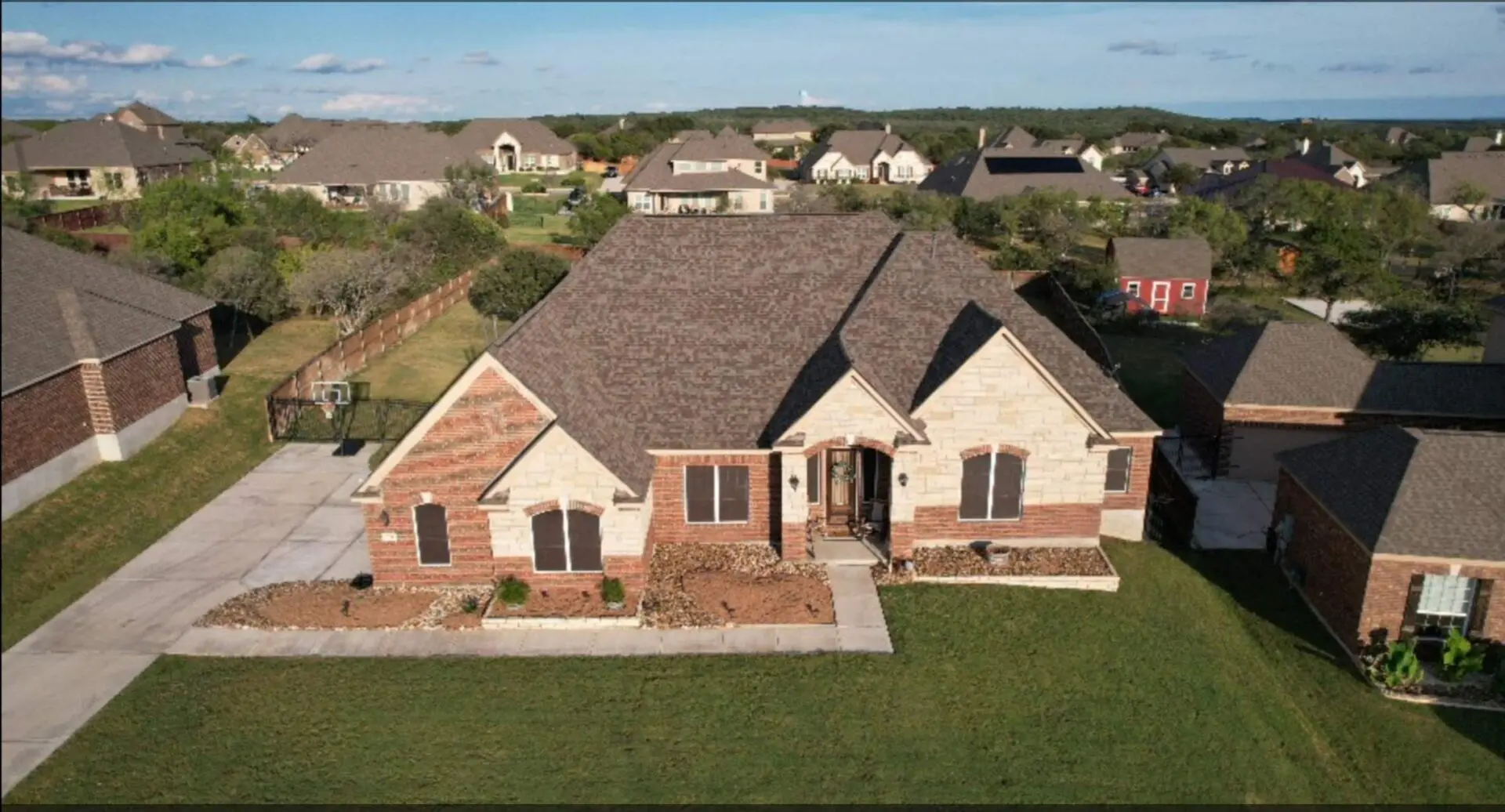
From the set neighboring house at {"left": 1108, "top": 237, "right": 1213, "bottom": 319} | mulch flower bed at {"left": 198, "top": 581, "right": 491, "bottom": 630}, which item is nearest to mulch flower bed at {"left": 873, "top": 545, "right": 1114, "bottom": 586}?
mulch flower bed at {"left": 198, "top": 581, "right": 491, "bottom": 630}

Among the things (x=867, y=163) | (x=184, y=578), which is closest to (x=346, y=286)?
(x=184, y=578)

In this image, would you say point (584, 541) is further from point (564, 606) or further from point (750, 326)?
point (750, 326)

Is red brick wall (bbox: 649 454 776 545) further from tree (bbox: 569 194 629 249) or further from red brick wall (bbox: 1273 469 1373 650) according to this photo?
tree (bbox: 569 194 629 249)

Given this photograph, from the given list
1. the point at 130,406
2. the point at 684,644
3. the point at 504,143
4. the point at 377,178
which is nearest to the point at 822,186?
the point at 377,178

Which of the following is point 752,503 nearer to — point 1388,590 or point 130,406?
point 1388,590

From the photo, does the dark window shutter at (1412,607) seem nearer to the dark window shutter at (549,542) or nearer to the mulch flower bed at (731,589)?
the mulch flower bed at (731,589)

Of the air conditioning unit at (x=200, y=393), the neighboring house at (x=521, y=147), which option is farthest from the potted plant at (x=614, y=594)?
the neighboring house at (x=521, y=147)
